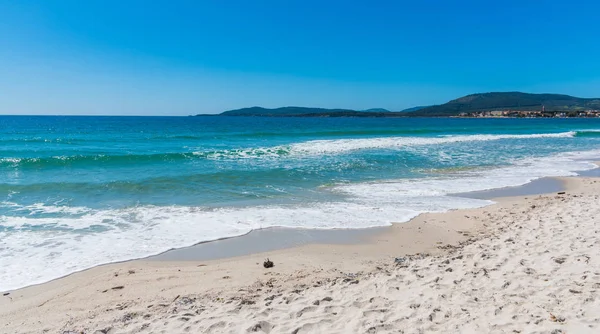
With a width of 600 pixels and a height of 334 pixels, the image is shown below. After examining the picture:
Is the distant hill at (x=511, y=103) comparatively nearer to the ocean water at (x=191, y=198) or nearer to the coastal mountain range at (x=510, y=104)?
the coastal mountain range at (x=510, y=104)

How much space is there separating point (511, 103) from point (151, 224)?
181 meters

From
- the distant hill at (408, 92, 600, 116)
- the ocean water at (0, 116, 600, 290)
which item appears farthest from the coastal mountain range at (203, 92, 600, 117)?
the ocean water at (0, 116, 600, 290)

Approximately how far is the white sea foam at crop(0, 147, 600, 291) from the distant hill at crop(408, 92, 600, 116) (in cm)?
15301

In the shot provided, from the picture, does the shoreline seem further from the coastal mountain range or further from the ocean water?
the coastal mountain range

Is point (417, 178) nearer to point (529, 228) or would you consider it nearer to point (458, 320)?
point (529, 228)

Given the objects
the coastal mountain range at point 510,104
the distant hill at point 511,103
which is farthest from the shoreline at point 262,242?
the distant hill at point 511,103

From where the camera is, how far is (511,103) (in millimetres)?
160500

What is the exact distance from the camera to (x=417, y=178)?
47.7ft

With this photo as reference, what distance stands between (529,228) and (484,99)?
18927 cm

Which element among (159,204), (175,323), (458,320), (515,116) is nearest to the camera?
(458,320)

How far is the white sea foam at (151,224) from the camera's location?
20.6ft

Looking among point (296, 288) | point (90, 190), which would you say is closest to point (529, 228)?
point (296, 288)

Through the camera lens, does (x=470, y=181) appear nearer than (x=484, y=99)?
Yes

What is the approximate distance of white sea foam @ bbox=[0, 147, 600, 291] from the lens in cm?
628
